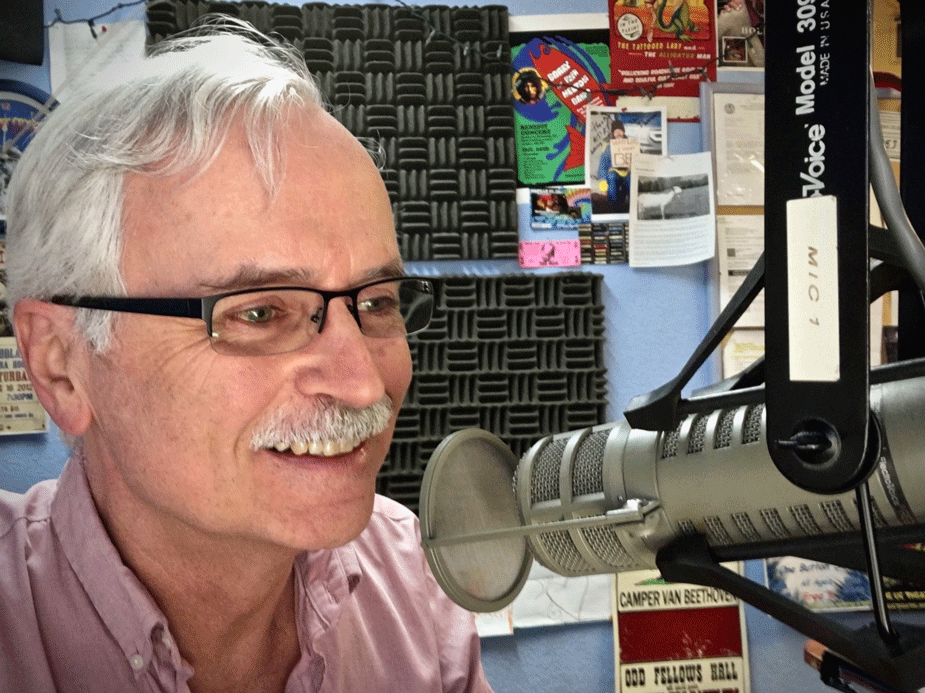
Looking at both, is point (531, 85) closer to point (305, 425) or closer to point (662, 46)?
point (662, 46)

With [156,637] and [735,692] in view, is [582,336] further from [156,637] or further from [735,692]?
[156,637]

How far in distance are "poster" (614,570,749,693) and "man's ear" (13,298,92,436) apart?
139 cm

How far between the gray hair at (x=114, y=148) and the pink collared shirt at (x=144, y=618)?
24 cm

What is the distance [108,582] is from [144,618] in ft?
0.18

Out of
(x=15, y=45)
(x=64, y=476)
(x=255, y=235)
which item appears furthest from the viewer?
(x=15, y=45)

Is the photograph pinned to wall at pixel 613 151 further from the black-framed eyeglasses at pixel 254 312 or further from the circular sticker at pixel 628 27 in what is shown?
the black-framed eyeglasses at pixel 254 312

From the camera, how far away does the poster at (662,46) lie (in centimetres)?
200

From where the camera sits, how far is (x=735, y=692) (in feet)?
6.38

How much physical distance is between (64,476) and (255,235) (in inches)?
15.9

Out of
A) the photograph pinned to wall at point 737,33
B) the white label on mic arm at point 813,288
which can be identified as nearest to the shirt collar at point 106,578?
the white label on mic arm at point 813,288

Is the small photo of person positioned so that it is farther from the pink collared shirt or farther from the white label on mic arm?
the white label on mic arm

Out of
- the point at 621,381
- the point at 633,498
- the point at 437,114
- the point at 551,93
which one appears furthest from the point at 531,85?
the point at 633,498

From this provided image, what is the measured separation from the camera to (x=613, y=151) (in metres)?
1.99

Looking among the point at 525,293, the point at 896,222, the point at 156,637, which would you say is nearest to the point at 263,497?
the point at 156,637
